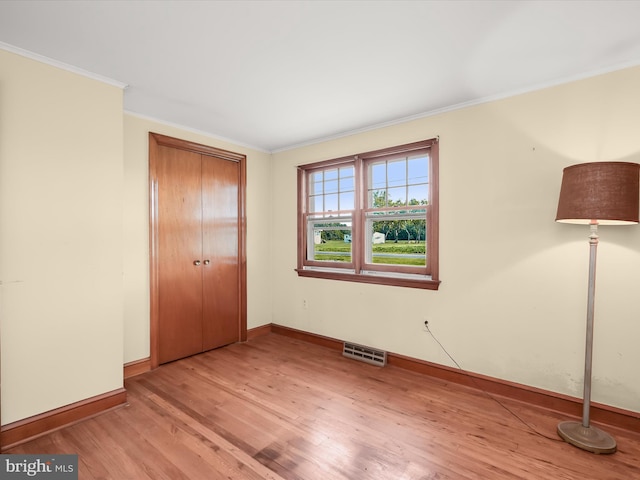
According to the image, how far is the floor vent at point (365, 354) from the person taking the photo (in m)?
3.32

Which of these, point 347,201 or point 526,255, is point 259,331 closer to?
point 347,201

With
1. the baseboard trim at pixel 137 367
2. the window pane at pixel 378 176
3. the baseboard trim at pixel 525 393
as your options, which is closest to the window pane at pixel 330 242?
the window pane at pixel 378 176

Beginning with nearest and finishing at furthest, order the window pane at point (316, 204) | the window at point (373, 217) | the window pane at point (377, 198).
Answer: the window at point (373, 217)
the window pane at point (377, 198)
the window pane at point (316, 204)

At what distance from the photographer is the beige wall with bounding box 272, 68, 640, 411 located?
2225 millimetres

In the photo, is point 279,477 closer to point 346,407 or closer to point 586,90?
point 346,407

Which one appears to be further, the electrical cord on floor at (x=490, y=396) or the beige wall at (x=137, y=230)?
the beige wall at (x=137, y=230)

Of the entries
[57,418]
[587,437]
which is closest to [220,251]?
[57,418]

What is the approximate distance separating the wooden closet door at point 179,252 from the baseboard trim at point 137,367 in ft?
0.47

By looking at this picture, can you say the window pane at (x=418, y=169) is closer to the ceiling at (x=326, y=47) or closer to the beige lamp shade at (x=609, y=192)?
the ceiling at (x=326, y=47)

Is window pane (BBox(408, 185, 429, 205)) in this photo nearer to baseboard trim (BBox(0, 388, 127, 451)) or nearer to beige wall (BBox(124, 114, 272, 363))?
beige wall (BBox(124, 114, 272, 363))

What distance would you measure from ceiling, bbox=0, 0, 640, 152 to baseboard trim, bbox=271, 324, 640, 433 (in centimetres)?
246

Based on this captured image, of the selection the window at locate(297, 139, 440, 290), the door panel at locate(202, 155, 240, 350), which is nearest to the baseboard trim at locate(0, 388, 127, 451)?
the door panel at locate(202, 155, 240, 350)

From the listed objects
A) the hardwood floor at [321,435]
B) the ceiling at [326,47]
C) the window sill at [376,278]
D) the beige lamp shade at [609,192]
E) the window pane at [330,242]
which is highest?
the ceiling at [326,47]

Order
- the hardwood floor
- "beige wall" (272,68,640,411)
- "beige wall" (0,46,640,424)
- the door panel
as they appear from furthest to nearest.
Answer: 1. the door panel
2. "beige wall" (272,68,640,411)
3. "beige wall" (0,46,640,424)
4. the hardwood floor
